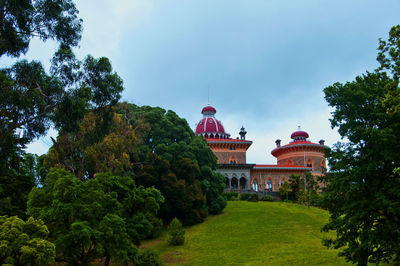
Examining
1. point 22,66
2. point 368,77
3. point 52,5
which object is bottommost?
point 368,77

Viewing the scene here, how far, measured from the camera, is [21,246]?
1366cm

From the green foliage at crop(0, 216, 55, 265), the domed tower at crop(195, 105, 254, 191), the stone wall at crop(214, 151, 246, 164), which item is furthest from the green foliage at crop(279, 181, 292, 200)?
the green foliage at crop(0, 216, 55, 265)

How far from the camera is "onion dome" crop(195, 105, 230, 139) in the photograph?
64.3 meters

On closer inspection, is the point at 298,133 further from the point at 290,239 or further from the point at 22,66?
the point at 22,66

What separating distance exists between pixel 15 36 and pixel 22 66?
1521 millimetres

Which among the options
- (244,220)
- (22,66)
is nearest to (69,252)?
(22,66)

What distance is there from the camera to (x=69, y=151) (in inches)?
1148

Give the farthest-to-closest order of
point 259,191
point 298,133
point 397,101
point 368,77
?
point 298,133
point 259,191
point 368,77
point 397,101

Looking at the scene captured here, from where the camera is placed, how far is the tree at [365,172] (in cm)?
1369

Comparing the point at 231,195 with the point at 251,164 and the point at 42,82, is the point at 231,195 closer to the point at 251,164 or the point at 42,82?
the point at 251,164

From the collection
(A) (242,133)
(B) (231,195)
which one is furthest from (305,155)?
(B) (231,195)

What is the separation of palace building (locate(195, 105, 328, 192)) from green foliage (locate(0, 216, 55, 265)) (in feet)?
134

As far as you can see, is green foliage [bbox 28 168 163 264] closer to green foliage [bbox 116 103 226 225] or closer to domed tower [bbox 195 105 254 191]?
green foliage [bbox 116 103 226 225]

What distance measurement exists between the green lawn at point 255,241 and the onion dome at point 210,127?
25.1m
